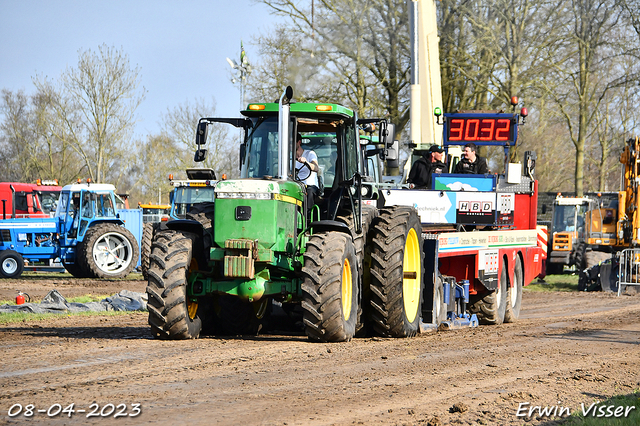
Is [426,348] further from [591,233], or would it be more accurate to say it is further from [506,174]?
[591,233]

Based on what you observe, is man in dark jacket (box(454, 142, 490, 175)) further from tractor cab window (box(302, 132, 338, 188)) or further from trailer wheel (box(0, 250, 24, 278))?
trailer wheel (box(0, 250, 24, 278))

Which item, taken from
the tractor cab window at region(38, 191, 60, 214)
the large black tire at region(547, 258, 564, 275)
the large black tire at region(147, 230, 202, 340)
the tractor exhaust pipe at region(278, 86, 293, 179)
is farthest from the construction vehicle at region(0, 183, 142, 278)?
the large black tire at region(547, 258, 564, 275)

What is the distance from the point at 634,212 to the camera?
22.5 meters

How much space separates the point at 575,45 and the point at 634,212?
984 centimetres

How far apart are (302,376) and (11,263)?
55.5 feet

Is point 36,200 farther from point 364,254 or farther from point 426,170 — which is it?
point 364,254

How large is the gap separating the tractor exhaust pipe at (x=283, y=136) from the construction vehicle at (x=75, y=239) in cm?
1364

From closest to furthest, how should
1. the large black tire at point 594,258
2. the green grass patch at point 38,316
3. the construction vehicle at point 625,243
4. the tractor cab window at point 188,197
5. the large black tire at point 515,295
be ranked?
the green grass patch at point 38,316
the large black tire at point 515,295
the tractor cab window at point 188,197
the construction vehicle at point 625,243
the large black tire at point 594,258

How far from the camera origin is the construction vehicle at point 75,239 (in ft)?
70.3

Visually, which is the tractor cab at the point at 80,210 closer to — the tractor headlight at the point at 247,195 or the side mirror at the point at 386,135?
the side mirror at the point at 386,135

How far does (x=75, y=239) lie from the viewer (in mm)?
21641

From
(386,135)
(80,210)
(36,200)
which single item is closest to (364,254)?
(386,135)

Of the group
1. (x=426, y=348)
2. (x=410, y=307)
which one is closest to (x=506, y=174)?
(x=410, y=307)

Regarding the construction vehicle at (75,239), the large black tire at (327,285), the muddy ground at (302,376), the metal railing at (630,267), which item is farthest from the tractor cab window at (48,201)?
the large black tire at (327,285)
